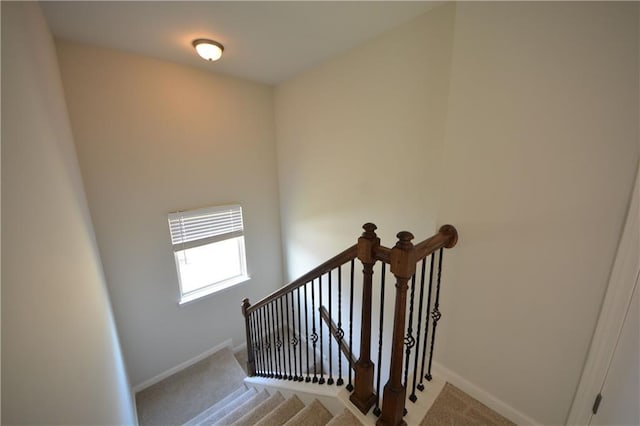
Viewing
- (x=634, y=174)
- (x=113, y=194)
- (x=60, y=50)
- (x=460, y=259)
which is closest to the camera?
(x=634, y=174)

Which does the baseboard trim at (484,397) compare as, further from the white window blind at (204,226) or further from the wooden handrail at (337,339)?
the white window blind at (204,226)

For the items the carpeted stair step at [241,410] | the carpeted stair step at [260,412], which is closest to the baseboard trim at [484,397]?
the carpeted stair step at [260,412]

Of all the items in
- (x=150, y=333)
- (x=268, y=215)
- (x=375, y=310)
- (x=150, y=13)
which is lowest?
(x=150, y=333)

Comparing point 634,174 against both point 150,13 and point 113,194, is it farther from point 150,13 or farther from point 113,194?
point 113,194

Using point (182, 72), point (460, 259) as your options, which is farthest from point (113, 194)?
point (460, 259)

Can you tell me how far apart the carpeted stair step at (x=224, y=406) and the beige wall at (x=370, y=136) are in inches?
62.1

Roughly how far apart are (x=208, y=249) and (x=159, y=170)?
3.67 ft

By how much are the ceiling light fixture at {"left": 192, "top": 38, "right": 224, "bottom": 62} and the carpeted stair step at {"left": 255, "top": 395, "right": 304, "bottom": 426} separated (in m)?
2.89

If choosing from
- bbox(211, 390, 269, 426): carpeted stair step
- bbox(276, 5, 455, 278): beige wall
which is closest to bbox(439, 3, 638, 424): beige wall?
bbox(276, 5, 455, 278): beige wall

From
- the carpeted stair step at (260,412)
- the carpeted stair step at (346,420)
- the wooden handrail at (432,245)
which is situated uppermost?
the wooden handrail at (432,245)

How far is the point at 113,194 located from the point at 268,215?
5.66ft

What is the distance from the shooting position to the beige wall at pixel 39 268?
2.27ft

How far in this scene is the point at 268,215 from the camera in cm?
351

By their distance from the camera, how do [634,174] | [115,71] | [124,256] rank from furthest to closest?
[124,256]
[115,71]
[634,174]
